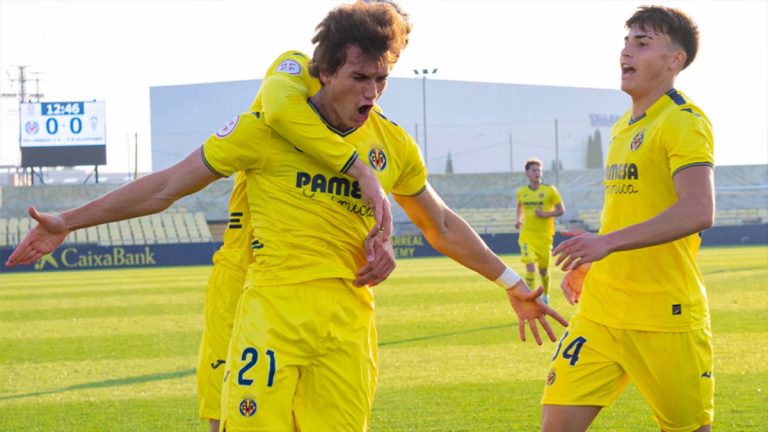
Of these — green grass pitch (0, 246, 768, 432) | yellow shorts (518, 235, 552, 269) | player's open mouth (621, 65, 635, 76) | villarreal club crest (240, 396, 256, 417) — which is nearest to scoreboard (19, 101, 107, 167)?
green grass pitch (0, 246, 768, 432)

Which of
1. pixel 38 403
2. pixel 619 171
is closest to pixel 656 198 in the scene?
pixel 619 171

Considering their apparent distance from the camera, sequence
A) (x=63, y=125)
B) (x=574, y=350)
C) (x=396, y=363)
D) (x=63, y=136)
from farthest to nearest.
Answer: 1. (x=63, y=125)
2. (x=63, y=136)
3. (x=396, y=363)
4. (x=574, y=350)

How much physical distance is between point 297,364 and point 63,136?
168ft

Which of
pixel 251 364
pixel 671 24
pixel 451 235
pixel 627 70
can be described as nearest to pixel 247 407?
pixel 251 364

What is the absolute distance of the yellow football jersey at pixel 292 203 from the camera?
14.0 feet

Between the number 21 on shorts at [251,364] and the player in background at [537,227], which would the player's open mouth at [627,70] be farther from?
the player in background at [537,227]

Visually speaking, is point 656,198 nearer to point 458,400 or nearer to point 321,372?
point 321,372

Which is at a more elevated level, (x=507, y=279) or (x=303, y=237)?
(x=303, y=237)

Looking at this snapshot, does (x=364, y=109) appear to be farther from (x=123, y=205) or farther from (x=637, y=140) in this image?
(x=637, y=140)

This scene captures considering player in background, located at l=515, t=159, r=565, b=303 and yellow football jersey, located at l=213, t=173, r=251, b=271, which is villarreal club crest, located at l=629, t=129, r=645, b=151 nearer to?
yellow football jersey, located at l=213, t=173, r=251, b=271

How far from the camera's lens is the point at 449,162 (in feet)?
235

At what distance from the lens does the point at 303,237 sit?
4.27 metres

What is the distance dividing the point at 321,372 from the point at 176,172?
0.98 meters

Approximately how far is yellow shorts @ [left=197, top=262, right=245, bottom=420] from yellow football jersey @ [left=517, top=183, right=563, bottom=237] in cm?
1370
